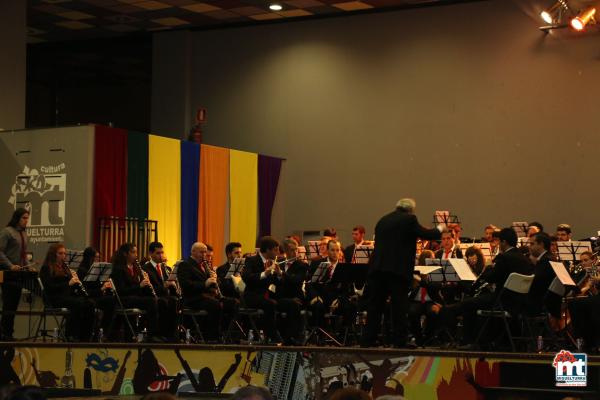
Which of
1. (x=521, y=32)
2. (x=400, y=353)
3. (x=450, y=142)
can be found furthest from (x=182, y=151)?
(x=400, y=353)

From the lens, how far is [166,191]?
635 inches

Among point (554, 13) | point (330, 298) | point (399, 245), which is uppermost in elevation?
point (554, 13)

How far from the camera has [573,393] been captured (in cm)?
722

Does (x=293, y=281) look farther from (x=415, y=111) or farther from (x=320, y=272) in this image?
(x=415, y=111)

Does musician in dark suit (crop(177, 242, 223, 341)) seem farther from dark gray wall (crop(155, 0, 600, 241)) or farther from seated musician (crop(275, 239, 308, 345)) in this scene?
dark gray wall (crop(155, 0, 600, 241))

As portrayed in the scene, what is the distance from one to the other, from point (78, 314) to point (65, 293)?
0.29 m

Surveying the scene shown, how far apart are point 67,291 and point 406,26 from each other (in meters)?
8.66

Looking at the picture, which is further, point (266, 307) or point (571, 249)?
point (266, 307)

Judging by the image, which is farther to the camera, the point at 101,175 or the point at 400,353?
the point at 101,175

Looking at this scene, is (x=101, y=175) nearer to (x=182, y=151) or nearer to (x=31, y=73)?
(x=182, y=151)

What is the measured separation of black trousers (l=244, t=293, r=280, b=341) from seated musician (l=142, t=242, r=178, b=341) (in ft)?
3.30

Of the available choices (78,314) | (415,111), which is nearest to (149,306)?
(78,314)

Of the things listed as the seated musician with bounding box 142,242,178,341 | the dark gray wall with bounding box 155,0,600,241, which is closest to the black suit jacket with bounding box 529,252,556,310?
the seated musician with bounding box 142,242,178,341

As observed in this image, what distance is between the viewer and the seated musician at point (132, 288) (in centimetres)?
1178
